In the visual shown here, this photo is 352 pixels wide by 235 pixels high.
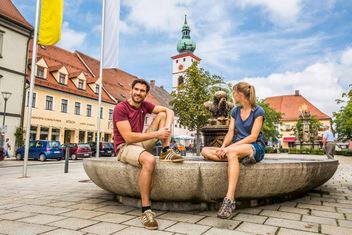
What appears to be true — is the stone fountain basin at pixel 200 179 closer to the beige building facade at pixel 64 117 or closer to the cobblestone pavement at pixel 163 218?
the cobblestone pavement at pixel 163 218

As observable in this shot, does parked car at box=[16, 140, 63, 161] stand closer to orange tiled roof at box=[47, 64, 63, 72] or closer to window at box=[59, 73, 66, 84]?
window at box=[59, 73, 66, 84]

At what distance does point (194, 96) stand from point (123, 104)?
86.7 feet

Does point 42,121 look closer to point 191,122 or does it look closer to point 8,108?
point 8,108

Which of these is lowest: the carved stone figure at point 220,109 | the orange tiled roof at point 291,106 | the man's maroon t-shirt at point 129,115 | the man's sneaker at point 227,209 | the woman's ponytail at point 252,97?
the man's sneaker at point 227,209

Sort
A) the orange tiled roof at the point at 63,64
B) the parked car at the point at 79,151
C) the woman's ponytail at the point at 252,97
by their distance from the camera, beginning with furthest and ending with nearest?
the orange tiled roof at the point at 63,64, the parked car at the point at 79,151, the woman's ponytail at the point at 252,97

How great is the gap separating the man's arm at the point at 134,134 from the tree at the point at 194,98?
25.7 m

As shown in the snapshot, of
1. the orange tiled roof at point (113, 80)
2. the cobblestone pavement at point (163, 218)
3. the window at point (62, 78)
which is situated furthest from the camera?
the orange tiled roof at point (113, 80)

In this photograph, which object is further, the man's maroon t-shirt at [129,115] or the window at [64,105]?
the window at [64,105]

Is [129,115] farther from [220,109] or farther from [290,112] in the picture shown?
[290,112]

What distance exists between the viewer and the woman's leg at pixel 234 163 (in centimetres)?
334

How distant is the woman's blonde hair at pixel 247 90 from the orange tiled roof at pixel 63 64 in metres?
26.0

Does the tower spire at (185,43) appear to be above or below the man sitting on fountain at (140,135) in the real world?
above

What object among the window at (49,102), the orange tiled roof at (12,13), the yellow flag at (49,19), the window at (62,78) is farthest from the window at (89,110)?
the yellow flag at (49,19)

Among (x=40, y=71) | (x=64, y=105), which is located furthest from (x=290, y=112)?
(x=40, y=71)
